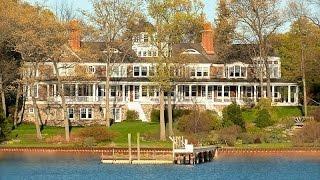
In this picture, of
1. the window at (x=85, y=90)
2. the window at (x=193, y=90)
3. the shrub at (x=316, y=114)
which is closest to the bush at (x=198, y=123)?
the shrub at (x=316, y=114)

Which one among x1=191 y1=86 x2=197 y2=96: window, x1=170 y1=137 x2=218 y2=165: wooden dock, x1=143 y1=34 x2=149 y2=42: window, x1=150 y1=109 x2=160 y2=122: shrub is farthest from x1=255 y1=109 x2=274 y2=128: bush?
x1=191 y1=86 x2=197 y2=96: window

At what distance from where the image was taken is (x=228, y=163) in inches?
2532

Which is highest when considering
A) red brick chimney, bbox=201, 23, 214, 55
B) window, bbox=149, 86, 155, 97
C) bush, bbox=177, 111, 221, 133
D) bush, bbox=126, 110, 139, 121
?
red brick chimney, bbox=201, 23, 214, 55

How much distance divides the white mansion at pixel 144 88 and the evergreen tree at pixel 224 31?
1.28 m

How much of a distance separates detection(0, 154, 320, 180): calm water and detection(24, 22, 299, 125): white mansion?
24933 millimetres

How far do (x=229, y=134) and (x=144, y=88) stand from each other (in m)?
21.5

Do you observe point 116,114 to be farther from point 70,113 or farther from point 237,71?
point 237,71

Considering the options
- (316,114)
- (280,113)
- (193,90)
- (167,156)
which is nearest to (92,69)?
(193,90)

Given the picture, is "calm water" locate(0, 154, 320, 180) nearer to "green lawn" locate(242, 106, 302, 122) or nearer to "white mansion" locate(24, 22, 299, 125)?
"green lawn" locate(242, 106, 302, 122)

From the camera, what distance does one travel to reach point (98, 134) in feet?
255

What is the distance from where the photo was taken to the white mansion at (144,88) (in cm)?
9362

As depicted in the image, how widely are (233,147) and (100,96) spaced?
25.1 metres

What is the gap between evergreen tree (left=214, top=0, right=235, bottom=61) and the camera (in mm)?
93537

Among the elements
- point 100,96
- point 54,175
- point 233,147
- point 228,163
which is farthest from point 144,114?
point 54,175
